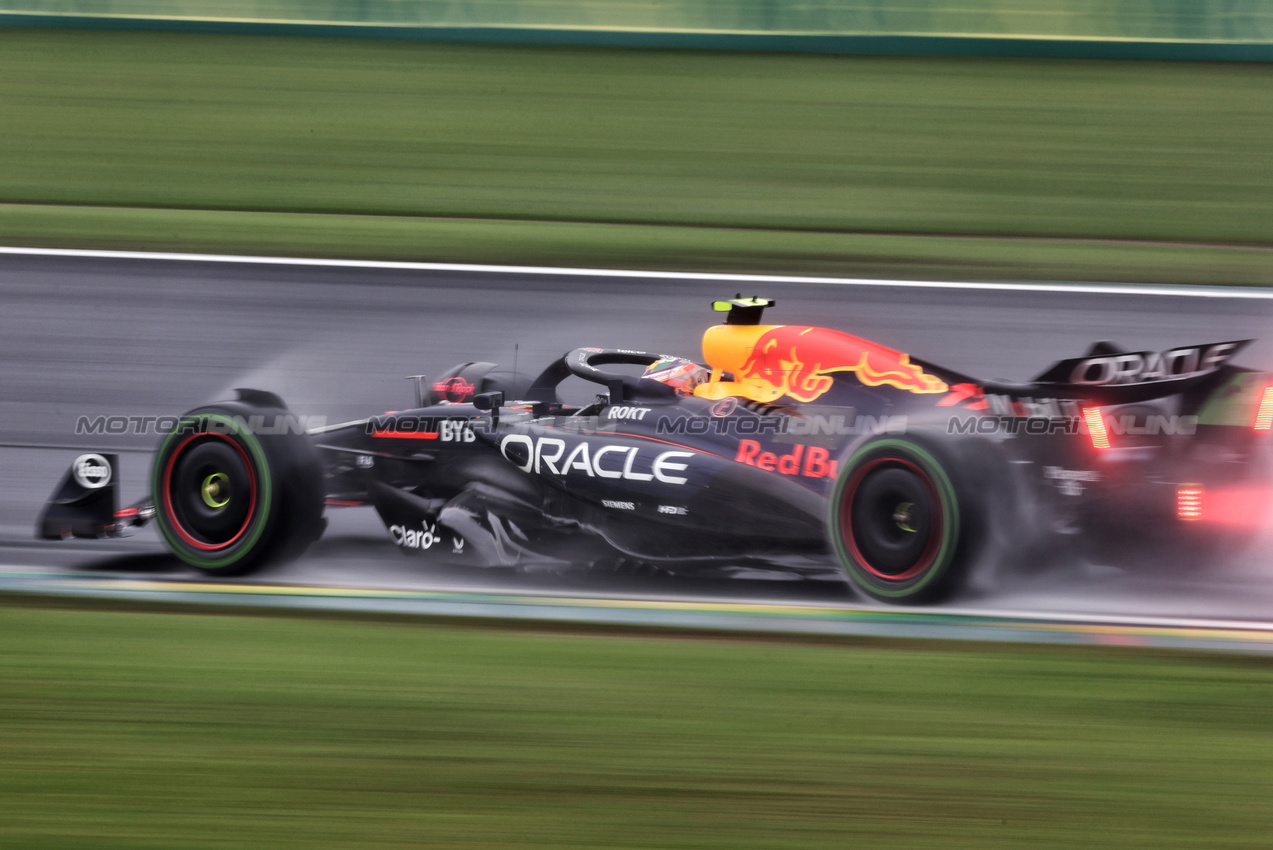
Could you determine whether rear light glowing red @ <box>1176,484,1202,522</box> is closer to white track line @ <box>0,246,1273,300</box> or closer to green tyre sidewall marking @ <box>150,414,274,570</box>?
white track line @ <box>0,246,1273,300</box>

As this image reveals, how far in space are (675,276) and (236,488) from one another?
12.0ft

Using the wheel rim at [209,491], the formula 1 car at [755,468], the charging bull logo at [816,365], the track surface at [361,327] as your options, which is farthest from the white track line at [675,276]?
the wheel rim at [209,491]

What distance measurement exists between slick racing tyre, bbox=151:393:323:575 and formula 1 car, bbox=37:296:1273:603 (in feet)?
0.03

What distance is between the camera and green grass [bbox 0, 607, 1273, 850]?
3.98m

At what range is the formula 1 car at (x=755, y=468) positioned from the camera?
488 cm

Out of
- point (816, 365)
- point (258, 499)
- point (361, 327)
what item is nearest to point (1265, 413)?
point (816, 365)

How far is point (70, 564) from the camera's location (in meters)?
6.15

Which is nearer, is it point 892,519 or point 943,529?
point 943,529

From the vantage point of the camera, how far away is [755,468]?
513 cm

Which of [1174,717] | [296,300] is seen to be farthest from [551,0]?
[1174,717]

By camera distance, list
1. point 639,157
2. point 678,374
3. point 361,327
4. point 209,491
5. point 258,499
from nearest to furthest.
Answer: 1. point 678,374
2. point 258,499
3. point 209,491
4. point 361,327
5. point 639,157

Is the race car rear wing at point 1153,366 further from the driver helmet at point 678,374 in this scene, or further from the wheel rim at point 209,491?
the wheel rim at point 209,491

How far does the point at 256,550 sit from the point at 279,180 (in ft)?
19.2

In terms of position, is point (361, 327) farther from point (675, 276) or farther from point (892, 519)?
point (892, 519)
